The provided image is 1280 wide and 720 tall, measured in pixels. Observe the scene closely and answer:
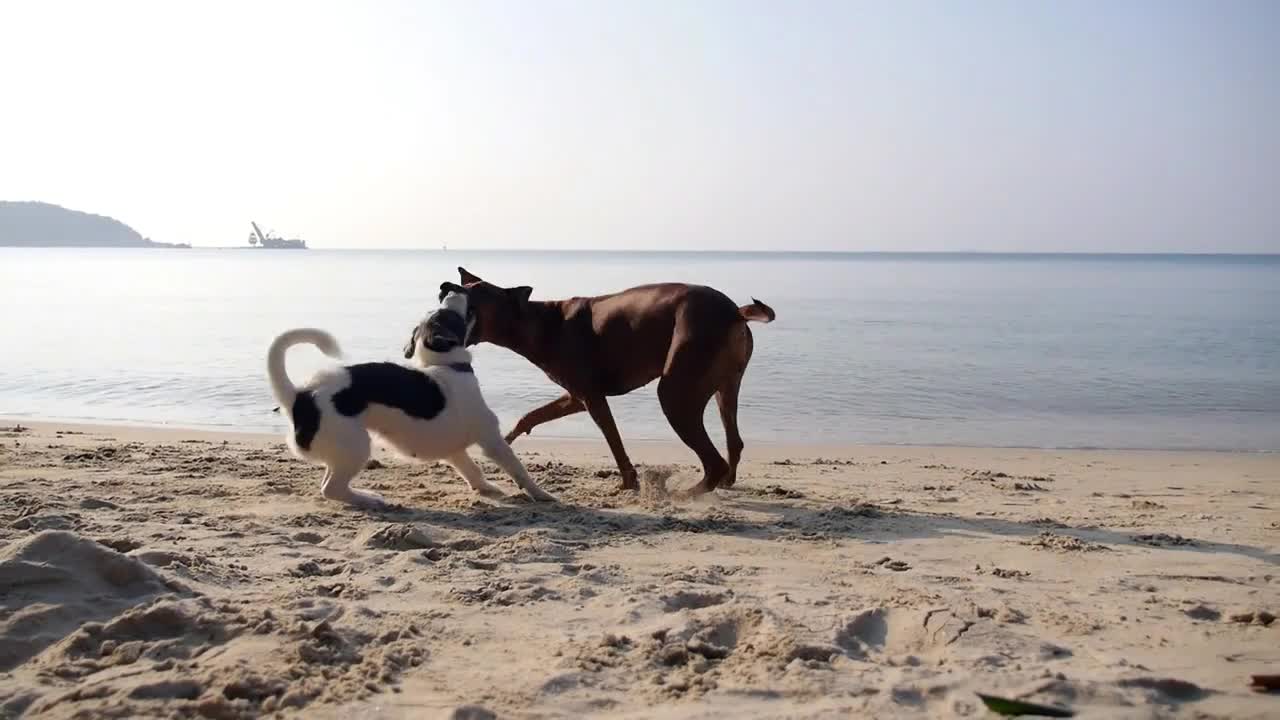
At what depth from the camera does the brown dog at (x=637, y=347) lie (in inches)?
265

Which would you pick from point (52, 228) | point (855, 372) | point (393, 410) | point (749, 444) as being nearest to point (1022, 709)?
point (393, 410)

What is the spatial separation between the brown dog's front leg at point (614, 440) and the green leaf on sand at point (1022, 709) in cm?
404

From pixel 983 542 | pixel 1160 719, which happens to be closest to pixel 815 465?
pixel 983 542

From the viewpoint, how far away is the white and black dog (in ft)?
19.1

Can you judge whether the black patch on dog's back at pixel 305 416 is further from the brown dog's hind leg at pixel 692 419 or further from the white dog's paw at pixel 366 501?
the brown dog's hind leg at pixel 692 419

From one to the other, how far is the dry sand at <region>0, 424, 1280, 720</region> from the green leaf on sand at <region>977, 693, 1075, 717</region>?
0.05 meters

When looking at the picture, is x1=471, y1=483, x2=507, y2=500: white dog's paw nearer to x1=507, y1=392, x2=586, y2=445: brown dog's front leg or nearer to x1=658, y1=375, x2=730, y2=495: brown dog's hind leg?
x1=507, y1=392, x2=586, y2=445: brown dog's front leg

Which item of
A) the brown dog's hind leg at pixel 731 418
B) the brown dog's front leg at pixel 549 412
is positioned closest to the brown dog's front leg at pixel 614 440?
the brown dog's front leg at pixel 549 412

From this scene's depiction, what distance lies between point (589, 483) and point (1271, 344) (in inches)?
815

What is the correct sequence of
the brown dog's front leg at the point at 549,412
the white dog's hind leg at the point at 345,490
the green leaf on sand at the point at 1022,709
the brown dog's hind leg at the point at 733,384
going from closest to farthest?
the green leaf on sand at the point at 1022,709, the white dog's hind leg at the point at 345,490, the brown dog's hind leg at the point at 733,384, the brown dog's front leg at the point at 549,412

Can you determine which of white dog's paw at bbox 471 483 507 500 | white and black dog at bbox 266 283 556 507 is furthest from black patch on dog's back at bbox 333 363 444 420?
white dog's paw at bbox 471 483 507 500

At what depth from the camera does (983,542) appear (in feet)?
18.1

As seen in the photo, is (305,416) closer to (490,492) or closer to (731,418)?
(490,492)

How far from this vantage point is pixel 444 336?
639cm
